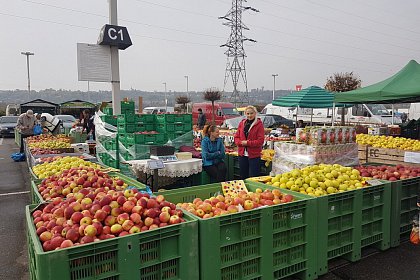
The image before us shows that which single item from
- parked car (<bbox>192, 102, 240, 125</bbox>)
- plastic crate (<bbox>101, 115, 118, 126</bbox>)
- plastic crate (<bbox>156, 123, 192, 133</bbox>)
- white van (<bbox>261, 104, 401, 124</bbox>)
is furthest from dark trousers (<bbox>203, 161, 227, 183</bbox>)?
white van (<bbox>261, 104, 401, 124</bbox>)

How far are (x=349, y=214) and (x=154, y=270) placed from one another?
251cm

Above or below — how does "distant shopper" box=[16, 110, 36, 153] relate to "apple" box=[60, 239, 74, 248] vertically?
above

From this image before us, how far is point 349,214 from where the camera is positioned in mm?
4113

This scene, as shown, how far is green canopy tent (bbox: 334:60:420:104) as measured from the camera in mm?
9145

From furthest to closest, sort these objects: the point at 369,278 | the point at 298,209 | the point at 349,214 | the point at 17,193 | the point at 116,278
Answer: the point at 17,193 → the point at 349,214 → the point at 369,278 → the point at 298,209 → the point at 116,278

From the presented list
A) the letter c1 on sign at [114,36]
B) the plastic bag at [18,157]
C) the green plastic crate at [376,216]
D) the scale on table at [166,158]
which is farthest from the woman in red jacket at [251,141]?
the plastic bag at [18,157]

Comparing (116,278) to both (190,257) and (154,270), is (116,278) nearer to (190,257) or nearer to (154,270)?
(154,270)

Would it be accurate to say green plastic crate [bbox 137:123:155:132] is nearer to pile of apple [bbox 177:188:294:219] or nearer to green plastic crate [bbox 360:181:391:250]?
pile of apple [bbox 177:188:294:219]

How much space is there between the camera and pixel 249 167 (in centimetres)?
684

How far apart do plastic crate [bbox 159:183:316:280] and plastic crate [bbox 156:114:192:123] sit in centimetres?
485

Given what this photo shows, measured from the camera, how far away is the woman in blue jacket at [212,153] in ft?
22.4

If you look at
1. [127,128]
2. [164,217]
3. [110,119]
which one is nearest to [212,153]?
[127,128]

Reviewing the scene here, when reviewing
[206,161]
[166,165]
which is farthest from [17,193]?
[206,161]

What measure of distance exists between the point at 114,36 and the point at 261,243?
838 centimetres
